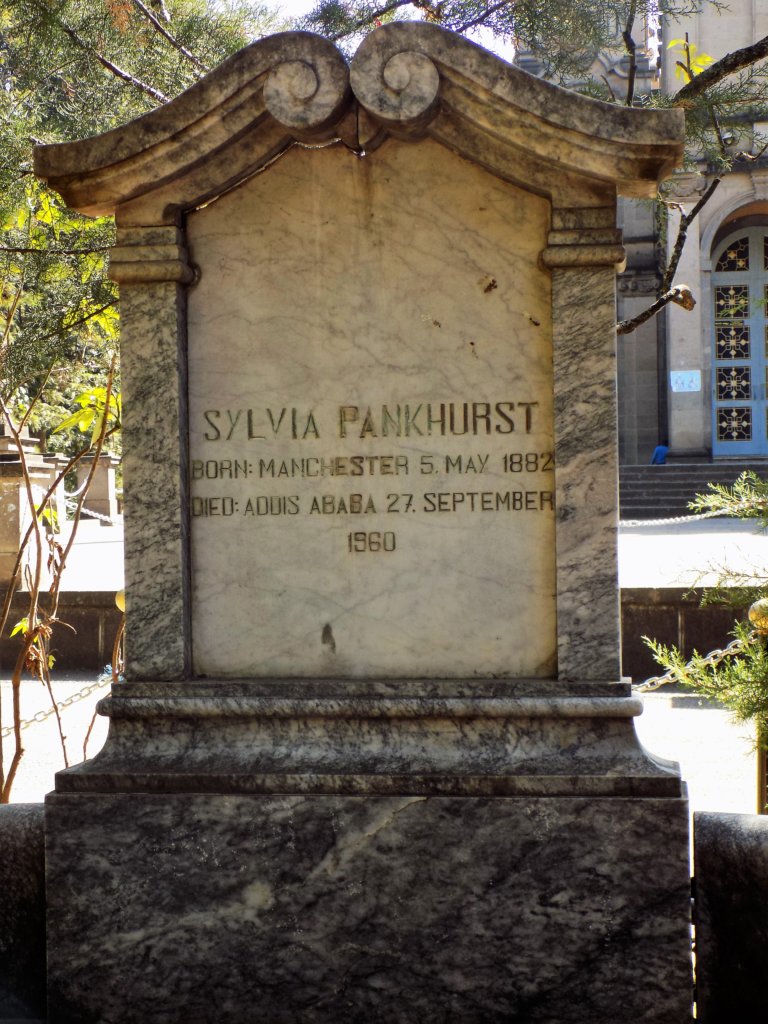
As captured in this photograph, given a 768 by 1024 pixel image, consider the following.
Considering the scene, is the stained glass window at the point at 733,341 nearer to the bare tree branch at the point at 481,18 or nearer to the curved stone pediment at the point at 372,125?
the bare tree branch at the point at 481,18

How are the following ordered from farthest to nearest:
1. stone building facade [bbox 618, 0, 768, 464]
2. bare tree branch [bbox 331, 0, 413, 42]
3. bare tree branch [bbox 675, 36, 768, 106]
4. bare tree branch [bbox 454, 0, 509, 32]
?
stone building facade [bbox 618, 0, 768, 464] < bare tree branch [bbox 331, 0, 413, 42] < bare tree branch [bbox 454, 0, 509, 32] < bare tree branch [bbox 675, 36, 768, 106]

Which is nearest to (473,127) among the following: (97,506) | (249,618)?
(249,618)

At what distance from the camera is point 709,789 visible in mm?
5359

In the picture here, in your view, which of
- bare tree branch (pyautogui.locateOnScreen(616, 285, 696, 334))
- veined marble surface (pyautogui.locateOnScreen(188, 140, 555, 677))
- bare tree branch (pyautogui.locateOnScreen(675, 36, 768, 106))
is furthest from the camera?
bare tree branch (pyautogui.locateOnScreen(616, 285, 696, 334))

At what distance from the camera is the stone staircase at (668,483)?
17219 millimetres

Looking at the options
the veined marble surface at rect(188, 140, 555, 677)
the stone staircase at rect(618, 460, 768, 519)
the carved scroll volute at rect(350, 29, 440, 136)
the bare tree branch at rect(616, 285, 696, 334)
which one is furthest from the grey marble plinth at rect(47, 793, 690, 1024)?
the stone staircase at rect(618, 460, 768, 519)

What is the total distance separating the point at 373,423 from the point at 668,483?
15.9 m

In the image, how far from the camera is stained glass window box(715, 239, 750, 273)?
66.6ft

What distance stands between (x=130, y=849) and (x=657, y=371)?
20784 mm

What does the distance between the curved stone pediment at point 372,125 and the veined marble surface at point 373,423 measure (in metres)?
0.08

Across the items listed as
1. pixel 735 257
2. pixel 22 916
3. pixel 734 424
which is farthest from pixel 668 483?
pixel 22 916

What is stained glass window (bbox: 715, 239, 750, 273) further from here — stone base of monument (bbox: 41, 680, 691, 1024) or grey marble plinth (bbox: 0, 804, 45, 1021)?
grey marble plinth (bbox: 0, 804, 45, 1021)

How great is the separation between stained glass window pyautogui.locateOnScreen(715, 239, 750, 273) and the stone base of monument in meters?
19.0

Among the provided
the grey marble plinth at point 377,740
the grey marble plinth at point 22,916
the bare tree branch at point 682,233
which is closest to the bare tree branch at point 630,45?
the bare tree branch at point 682,233
